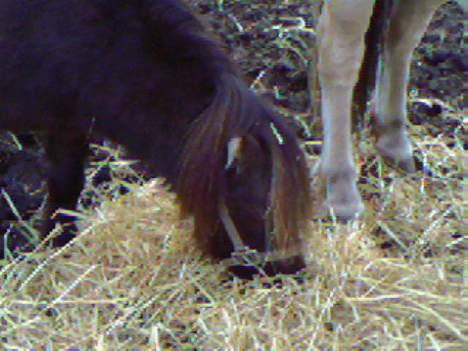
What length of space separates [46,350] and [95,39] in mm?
859

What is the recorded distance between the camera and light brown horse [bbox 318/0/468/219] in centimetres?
241

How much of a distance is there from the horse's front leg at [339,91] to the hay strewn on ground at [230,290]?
0.12 metres

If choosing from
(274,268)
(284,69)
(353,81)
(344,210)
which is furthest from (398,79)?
(274,268)

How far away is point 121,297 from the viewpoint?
219cm

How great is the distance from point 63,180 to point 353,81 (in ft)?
3.27

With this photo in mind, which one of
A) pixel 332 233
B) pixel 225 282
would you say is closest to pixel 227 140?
pixel 225 282

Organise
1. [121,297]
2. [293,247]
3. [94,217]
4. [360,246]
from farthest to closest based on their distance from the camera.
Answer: [94,217] < [360,246] < [121,297] < [293,247]

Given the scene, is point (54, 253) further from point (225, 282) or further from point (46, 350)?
point (225, 282)

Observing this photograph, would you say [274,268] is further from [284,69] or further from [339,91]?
[284,69]

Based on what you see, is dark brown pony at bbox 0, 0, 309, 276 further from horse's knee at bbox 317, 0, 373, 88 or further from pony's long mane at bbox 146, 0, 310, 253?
horse's knee at bbox 317, 0, 373, 88

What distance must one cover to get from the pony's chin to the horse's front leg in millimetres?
454

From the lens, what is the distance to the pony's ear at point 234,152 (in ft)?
6.22

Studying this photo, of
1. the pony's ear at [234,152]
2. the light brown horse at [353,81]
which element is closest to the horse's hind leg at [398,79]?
the light brown horse at [353,81]

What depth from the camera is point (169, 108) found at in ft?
6.71
